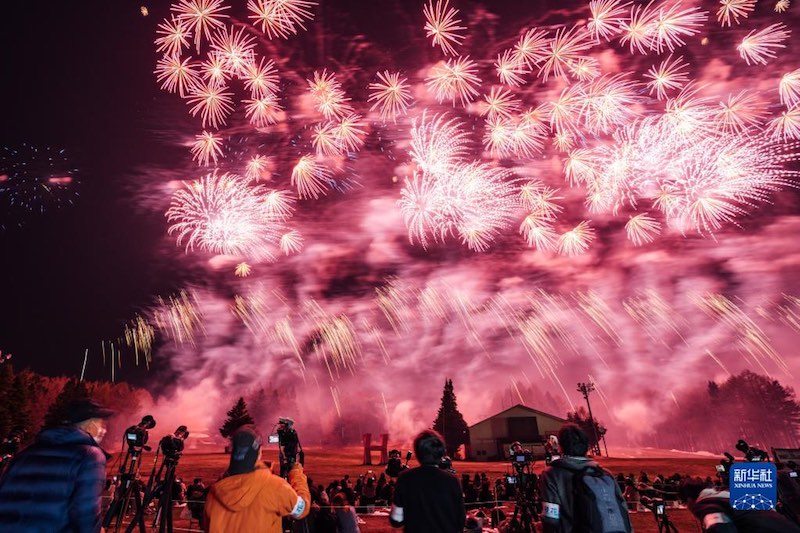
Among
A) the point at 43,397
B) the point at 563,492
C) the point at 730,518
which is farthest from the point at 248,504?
the point at 43,397

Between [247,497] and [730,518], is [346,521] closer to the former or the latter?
[247,497]

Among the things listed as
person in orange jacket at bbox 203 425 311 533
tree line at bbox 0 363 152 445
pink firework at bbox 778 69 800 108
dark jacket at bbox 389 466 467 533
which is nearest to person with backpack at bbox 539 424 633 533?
dark jacket at bbox 389 466 467 533

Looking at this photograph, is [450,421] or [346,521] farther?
[450,421]

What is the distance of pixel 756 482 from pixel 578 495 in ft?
10.3

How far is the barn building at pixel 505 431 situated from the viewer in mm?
47969

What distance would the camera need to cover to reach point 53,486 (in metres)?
3.13

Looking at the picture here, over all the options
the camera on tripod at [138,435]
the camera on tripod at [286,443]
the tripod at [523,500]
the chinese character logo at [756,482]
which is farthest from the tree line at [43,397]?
the chinese character logo at [756,482]

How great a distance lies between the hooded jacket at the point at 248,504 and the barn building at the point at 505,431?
48.9 meters

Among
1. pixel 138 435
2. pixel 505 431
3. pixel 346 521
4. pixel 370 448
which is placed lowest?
pixel 370 448

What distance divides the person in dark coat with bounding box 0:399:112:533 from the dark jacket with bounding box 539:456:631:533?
13.1 feet

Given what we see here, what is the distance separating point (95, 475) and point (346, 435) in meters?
77.8

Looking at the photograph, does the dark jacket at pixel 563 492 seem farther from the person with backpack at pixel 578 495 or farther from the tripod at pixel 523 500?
the tripod at pixel 523 500

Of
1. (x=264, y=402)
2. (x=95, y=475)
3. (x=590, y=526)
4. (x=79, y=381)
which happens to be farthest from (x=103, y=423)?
(x=264, y=402)

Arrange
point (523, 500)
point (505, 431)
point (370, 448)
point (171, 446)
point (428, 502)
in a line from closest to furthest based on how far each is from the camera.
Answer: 1. point (428, 502)
2. point (171, 446)
3. point (523, 500)
4. point (370, 448)
5. point (505, 431)
